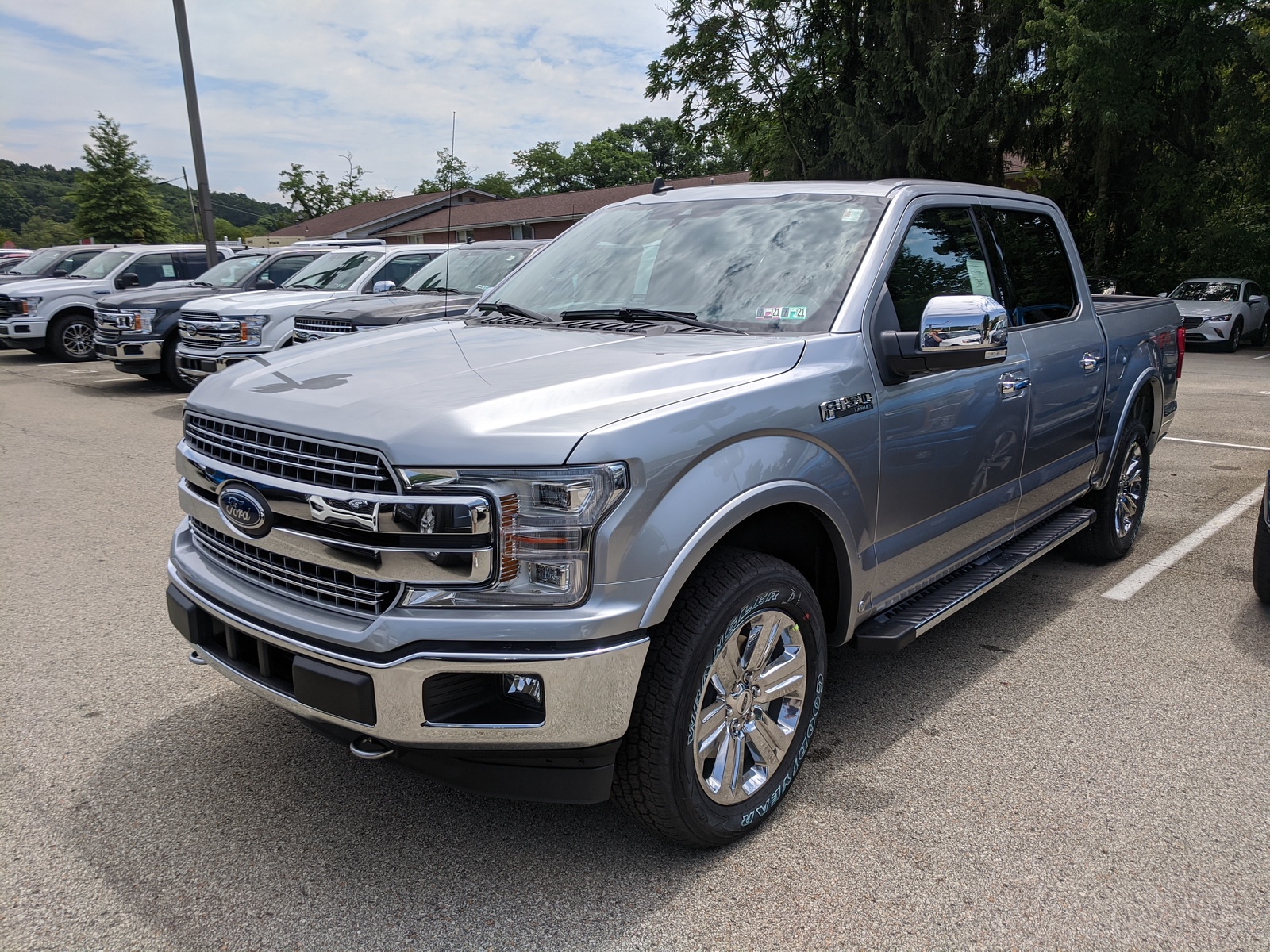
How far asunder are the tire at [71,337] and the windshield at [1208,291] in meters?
20.9

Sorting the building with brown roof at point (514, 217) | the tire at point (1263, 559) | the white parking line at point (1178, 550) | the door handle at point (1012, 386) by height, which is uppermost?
the building with brown roof at point (514, 217)

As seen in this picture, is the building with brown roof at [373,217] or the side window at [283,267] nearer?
the side window at [283,267]

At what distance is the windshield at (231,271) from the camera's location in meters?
13.7

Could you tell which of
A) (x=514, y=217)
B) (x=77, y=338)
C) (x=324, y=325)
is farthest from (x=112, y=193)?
(x=324, y=325)

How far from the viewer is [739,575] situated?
2623mm

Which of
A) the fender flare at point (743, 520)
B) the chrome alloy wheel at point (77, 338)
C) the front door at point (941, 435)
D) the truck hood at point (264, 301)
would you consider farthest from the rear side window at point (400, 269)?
the fender flare at point (743, 520)

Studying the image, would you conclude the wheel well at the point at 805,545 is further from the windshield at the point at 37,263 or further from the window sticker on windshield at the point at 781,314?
the windshield at the point at 37,263

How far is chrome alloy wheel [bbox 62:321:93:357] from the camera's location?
16188 millimetres

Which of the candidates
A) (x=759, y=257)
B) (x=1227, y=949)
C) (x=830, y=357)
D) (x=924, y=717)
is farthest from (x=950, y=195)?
(x=1227, y=949)

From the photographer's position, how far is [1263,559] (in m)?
4.61

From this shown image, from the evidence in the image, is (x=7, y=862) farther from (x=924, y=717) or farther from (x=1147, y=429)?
(x=1147, y=429)

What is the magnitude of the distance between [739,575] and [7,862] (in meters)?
2.21

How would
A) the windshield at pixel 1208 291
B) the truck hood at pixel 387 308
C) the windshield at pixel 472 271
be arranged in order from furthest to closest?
the windshield at pixel 1208 291 < the windshield at pixel 472 271 < the truck hood at pixel 387 308

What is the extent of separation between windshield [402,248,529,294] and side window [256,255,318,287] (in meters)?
3.51
